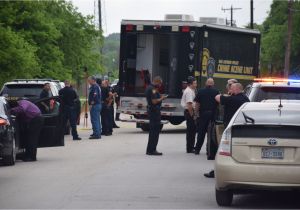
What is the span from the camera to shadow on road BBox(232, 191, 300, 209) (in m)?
12.7

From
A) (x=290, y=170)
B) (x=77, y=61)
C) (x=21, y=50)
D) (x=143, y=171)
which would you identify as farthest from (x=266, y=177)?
(x=77, y=61)

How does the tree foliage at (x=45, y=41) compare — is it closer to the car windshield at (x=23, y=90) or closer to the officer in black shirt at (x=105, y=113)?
the officer in black shirt at (x=105, y=113)

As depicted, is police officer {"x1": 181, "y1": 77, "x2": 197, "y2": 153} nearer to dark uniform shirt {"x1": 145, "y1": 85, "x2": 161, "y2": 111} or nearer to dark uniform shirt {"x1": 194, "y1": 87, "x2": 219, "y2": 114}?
dark uniform shirt {"x1": 145, "y1": 85, "x2": 161, "y2": 111}

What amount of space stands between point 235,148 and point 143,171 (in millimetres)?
5616

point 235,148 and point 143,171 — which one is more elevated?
point 235,148

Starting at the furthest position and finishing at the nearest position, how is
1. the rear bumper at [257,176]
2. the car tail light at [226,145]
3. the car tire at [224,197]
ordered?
the car tire at [224,197] → the car tail light at [226,145] → the rear bumper at [257,176]

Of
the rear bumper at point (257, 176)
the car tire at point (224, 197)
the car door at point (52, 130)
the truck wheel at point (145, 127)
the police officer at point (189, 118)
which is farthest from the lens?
the truck wheel at point (145, 127)

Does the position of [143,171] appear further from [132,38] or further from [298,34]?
[298,34]

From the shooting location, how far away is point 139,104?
98.5 ft

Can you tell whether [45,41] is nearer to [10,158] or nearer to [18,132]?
[18,132]

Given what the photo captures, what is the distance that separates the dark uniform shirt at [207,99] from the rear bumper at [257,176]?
7963mm

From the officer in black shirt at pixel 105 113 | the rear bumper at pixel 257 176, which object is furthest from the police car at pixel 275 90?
the officer in black shirt at pixel 105 113

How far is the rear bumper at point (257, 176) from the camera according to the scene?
11844mm

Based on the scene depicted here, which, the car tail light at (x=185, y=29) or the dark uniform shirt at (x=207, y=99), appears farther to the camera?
the car tail light at (x=185, y=29)
